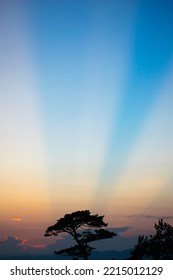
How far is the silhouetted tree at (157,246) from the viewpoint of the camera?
85.9 ft

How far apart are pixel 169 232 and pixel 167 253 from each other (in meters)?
2.23

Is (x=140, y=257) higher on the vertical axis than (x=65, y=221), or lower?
lower

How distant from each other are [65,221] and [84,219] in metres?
1.96

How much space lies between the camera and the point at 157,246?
2673 cm

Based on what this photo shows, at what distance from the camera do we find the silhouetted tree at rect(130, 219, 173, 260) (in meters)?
26.2

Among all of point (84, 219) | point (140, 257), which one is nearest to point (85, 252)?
point (84, 219)

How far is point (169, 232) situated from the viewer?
1084 inches
